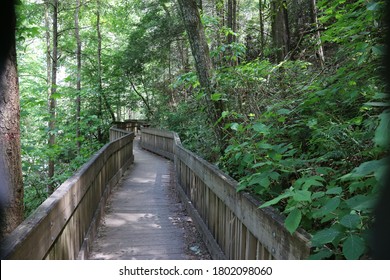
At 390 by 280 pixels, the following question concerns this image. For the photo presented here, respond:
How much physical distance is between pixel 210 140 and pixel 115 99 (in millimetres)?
16986

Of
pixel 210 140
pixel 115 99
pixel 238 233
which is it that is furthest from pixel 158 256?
pixel 115 99

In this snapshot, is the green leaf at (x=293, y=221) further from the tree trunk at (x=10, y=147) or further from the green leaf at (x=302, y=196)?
the tree trunk at (x=10, y=147)

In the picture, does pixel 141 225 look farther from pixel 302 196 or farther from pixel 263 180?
pixel 302 196

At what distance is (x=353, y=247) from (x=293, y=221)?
1.20ft

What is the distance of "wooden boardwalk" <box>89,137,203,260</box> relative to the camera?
4258 mm

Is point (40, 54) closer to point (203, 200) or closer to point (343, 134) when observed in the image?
point (203, 200)

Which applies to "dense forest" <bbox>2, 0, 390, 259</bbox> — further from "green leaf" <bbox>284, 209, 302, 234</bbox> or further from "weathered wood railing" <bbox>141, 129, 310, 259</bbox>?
"weathered wood railing" <bbox>141, 129, 310, 259</bbox>

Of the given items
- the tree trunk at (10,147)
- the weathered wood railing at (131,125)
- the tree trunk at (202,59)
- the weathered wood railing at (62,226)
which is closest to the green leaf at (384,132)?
the weathered wood railing at (62,226)

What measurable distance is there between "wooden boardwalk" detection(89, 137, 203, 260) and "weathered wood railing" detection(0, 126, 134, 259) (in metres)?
0.29

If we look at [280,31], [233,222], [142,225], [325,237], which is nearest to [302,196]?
[325,237]

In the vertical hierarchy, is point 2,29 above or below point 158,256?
above

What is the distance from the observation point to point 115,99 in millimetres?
22547

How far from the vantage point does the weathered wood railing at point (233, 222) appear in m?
1.93

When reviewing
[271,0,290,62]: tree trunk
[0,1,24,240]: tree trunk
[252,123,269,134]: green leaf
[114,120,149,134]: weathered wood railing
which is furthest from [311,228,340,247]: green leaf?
[114,120,149,134]: weathered wood railing
